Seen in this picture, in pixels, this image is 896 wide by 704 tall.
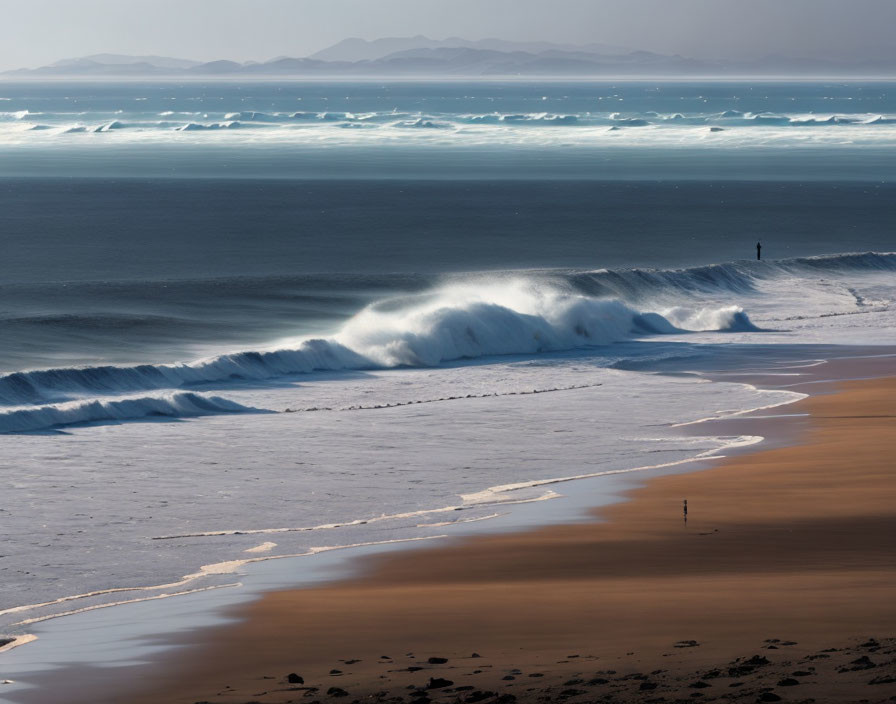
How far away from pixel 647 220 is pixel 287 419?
4405cm

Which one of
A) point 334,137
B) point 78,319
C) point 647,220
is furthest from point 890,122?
point 78,319

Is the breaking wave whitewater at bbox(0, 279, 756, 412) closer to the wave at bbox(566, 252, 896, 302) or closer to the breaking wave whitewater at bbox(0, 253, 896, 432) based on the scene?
the breaking wave whitewater at bbox(0, 253, 896, 432)

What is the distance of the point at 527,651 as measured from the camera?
9.42 metres

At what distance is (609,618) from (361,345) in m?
18.5

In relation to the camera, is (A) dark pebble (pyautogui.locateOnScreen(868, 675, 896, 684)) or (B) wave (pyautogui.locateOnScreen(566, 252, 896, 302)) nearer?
(A) dark pebble (pyautogui.locateOnScreen(868, 675, 896, 684))

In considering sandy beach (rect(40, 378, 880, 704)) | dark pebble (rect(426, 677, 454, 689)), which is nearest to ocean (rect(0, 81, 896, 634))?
sandy beach (rect(40, 378, 880, 704))

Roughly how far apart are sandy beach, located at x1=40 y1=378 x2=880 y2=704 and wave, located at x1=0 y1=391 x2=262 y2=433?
8.55m

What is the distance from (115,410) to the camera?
69.8 feet

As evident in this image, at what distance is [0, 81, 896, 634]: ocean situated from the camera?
14727 mm

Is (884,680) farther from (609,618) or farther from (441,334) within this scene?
(441,334)

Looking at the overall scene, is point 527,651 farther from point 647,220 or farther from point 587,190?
point 587,190

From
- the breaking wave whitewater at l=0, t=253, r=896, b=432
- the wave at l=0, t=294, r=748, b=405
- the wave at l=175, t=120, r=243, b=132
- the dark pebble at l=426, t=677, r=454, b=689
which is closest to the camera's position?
the dark pebble at l=426, t=677, r=454, b=689

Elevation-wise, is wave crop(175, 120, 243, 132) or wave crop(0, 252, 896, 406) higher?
wave crop(175, 120, 243, 132)

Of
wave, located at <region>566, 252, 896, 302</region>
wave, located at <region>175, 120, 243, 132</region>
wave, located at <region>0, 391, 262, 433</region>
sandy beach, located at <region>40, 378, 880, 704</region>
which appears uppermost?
wave, located at <region>175, 120, 243, 132</region>
